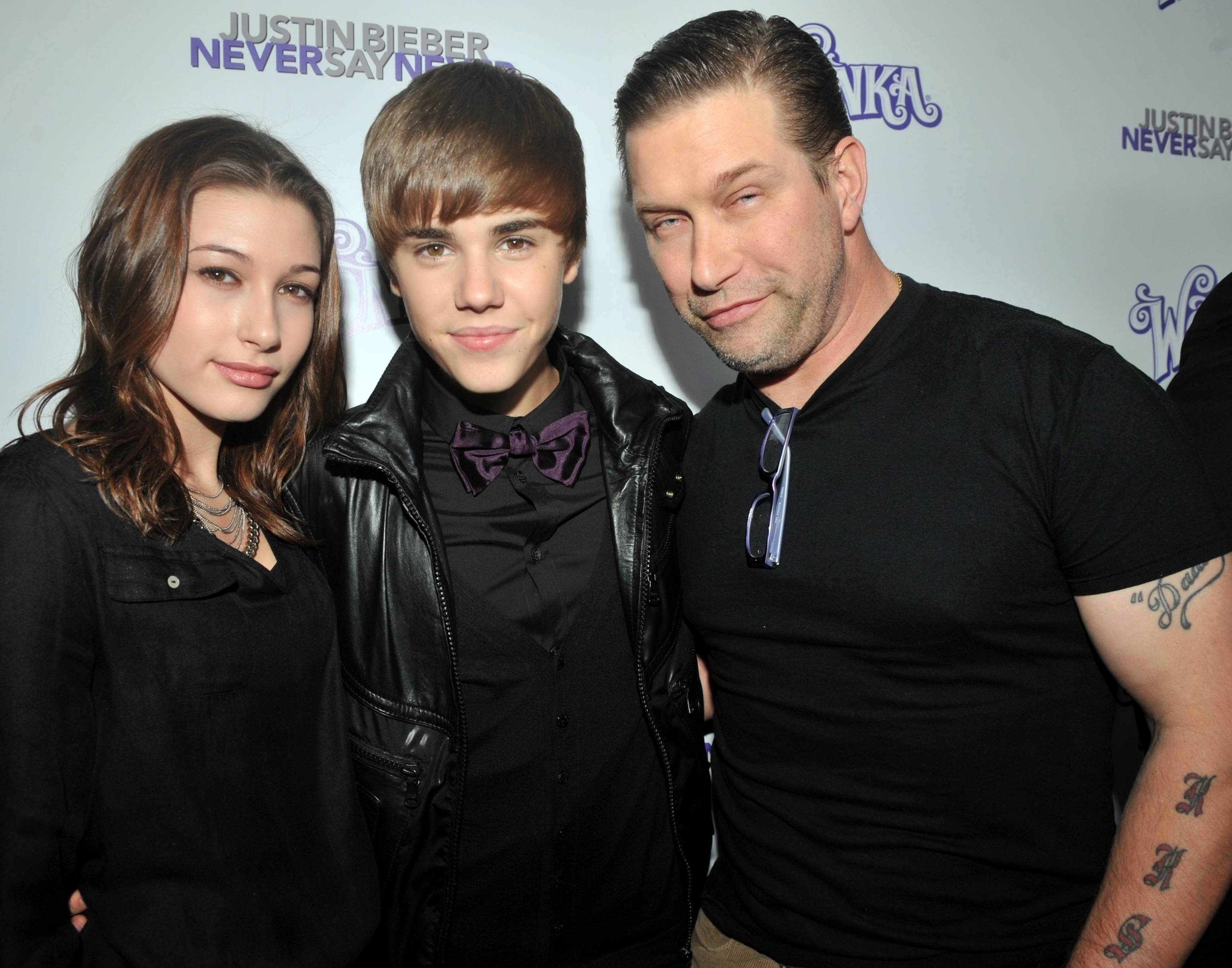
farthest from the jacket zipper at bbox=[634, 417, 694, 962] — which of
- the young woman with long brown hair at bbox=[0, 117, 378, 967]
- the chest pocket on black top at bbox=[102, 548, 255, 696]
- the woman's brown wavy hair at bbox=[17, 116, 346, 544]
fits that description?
the woman's brown wavy hair at bbox=[17, 116, 346, 544]

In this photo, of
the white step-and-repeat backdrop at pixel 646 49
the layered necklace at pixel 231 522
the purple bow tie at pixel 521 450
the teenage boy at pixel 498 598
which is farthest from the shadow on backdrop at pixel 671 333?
the layered necklace at pixel 231 522

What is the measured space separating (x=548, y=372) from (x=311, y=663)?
797 mm

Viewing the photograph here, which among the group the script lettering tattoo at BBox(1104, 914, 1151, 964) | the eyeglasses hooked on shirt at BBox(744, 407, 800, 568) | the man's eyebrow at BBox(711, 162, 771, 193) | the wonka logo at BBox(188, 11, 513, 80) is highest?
the wonka logo at BBox(188, 11, 513, 80)

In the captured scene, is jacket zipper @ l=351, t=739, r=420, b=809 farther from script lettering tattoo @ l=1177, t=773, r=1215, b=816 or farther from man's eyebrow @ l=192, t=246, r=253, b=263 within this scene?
script lettering tattoo @ l=1177, t=773, r=1215, b=816

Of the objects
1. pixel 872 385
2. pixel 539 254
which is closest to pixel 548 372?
pixel 539 254

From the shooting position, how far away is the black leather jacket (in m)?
1.60

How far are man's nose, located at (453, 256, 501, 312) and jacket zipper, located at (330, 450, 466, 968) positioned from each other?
0.34m

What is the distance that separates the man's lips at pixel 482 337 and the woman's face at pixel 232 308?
12.0 inches

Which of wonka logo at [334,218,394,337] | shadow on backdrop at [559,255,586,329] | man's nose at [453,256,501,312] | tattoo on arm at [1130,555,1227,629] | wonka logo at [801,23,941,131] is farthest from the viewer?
wonka logo at [801,23,941,131]

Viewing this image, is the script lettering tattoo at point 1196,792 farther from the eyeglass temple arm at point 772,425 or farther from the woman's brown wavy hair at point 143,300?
the woman's brown wavy hair at point 143,300

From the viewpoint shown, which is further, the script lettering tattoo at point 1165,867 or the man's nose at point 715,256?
the man's nose at point 715,256

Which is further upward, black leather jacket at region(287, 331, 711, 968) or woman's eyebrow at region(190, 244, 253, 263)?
woman's eyebrow at region(190, 244, 253, 263)

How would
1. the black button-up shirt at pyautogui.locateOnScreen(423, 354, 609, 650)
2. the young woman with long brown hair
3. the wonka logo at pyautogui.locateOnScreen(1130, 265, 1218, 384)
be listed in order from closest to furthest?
the young woman with long brown hair
the black button-up shirt at pyautogui.locateOnScreen(423, 354, 609, 650)
the wonka logo at pyautogui.locateOnScreen(1130, 265, 1218, 384)

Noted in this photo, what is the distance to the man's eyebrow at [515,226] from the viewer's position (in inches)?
64.5
